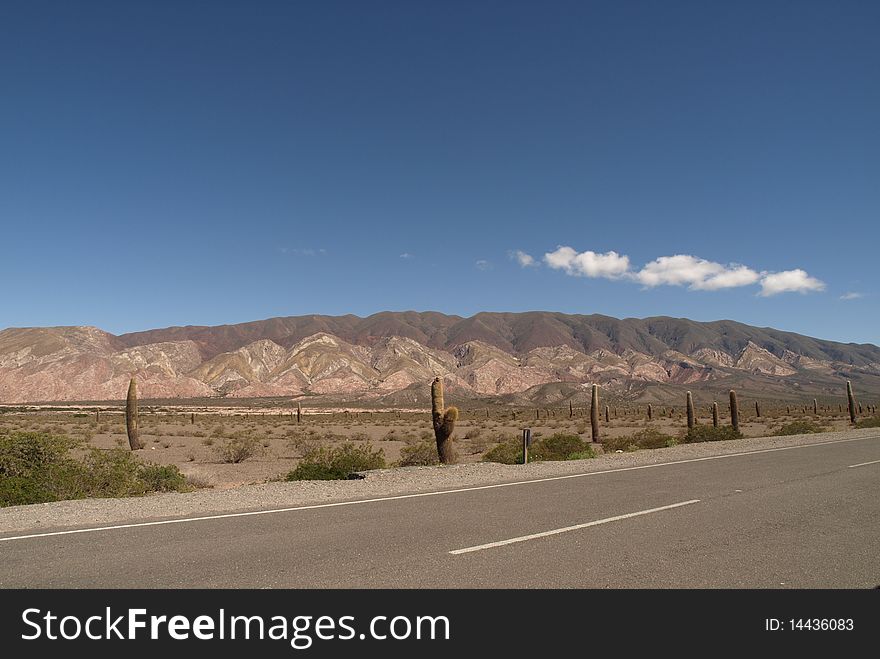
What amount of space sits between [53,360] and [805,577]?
5798 inches

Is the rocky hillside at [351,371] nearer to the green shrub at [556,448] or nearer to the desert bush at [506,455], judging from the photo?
the green shrub at [556,448]

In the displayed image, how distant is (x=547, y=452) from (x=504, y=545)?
50.5 ft

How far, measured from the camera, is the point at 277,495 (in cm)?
1256

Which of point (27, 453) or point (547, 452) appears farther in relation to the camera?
point (547, 452)

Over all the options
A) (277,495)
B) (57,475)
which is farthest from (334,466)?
(57,475)

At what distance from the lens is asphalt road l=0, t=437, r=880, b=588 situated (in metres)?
6.05

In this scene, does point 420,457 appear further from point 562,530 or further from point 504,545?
point 504,545

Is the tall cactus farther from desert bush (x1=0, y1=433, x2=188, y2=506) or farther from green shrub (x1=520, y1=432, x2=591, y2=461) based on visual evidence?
desert bush (x1=0, y1=433, x2=188, y2=506)

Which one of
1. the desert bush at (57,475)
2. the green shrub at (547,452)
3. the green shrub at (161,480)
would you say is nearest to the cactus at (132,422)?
the green shrub at (161,480)

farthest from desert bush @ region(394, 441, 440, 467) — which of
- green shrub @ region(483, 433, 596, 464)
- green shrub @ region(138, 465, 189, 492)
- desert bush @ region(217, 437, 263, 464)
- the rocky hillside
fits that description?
the rocky hillside

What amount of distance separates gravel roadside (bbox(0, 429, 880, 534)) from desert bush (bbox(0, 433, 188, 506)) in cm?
113
